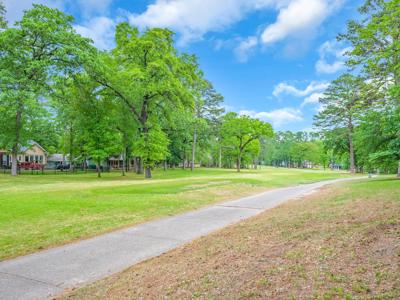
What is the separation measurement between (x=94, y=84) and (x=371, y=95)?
2275 cm

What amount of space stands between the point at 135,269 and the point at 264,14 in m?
18.6

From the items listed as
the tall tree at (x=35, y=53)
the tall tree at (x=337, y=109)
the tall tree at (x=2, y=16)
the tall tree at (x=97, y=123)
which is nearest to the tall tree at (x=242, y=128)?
the tall tree at (x=337, y=109)

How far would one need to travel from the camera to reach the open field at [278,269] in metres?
3.00

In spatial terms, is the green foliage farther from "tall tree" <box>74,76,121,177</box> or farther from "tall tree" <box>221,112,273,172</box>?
"tall tree" <box>221,112,273,172</box>

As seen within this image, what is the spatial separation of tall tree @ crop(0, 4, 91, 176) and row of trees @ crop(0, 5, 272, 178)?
5 centimetres

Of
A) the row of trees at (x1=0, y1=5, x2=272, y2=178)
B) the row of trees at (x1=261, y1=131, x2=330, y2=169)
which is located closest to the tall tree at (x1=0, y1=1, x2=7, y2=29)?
the row of trees at (x1=0, y1=5, x2=272, y2=178)

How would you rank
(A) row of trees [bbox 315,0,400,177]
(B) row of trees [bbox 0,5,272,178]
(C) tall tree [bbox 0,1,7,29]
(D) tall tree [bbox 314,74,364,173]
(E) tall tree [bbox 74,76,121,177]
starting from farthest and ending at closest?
(D) tall tree [bbox 314,74,364,173], (E) tall tree [bbox 74,76,121,177], (C) tall tree [bbox 0,1,7,29], (B) row of trees [bbox 0,5,272,178], (A) row of trees [bbox 315,0,400,177]

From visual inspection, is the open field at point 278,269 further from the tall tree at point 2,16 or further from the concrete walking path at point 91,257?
the tall tree at point 2,16

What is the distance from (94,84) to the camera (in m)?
26.8

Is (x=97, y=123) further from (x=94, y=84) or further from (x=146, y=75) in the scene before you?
(x=146, y=75)

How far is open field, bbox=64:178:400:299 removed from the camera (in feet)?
9.83

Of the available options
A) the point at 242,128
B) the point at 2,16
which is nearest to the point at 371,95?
the point at 2,16

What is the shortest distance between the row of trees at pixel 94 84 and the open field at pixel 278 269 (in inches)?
712

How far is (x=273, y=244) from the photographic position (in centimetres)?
490
